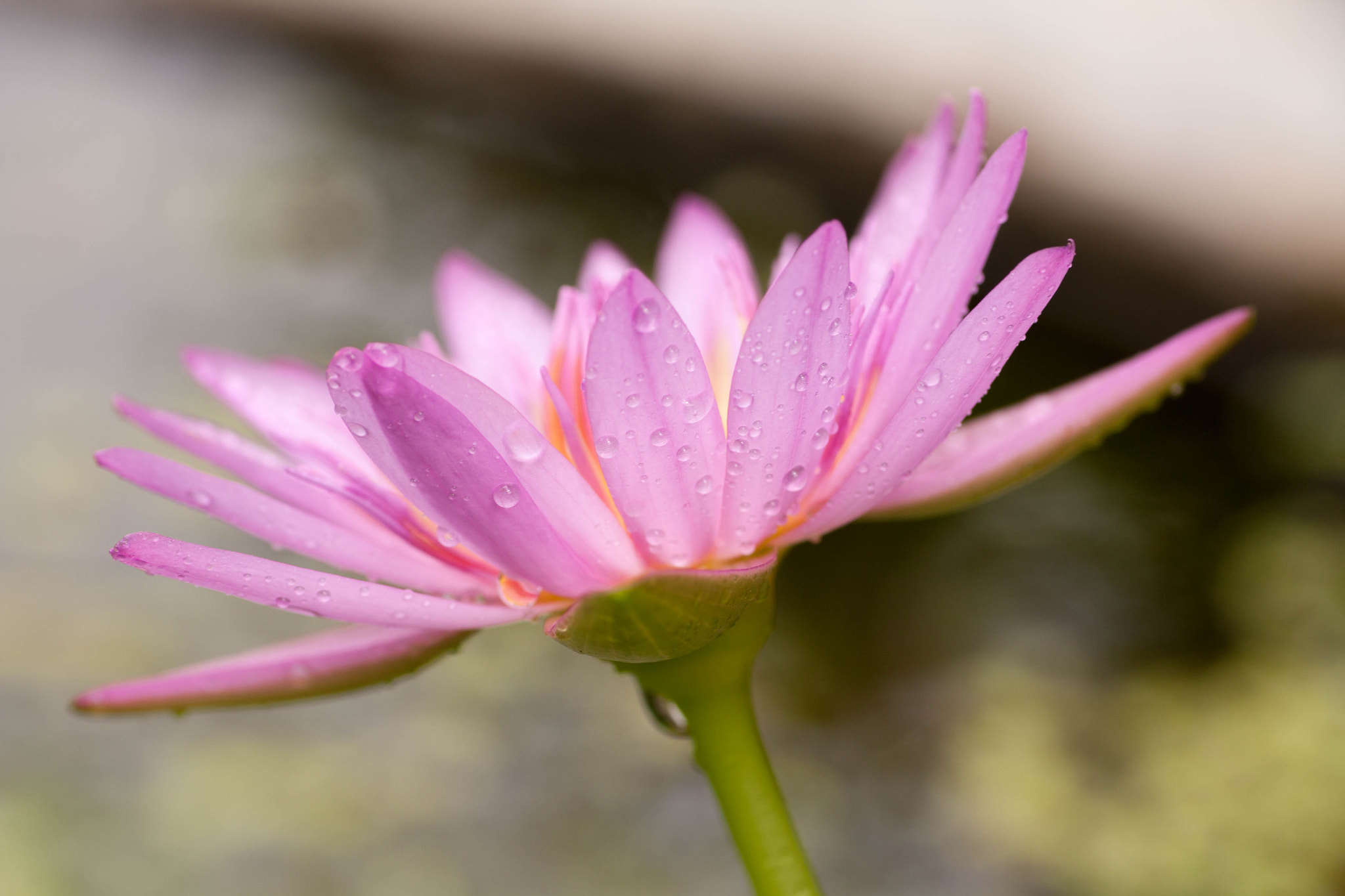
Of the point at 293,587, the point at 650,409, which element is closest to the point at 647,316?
the point at 650,409

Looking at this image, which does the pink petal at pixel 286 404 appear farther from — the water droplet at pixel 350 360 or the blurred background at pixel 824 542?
the blurred background at pixel 824 542

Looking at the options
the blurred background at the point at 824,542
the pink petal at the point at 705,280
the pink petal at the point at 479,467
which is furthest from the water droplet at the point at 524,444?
the blurred background at the point at 824,542

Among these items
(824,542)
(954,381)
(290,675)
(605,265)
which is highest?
(954,381)

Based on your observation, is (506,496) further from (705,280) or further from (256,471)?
(705,280)

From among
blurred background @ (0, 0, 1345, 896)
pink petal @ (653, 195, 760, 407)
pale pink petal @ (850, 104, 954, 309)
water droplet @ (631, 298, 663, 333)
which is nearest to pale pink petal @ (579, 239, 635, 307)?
pink petal @ (653, 195, 760, 407)

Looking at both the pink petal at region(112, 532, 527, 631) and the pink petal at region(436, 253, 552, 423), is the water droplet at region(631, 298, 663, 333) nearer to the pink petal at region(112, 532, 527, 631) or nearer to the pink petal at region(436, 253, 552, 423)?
the pink petal at region(112, 532, 527, 631)

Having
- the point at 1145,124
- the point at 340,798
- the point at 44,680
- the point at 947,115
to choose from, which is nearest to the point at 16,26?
the point at 44,680
